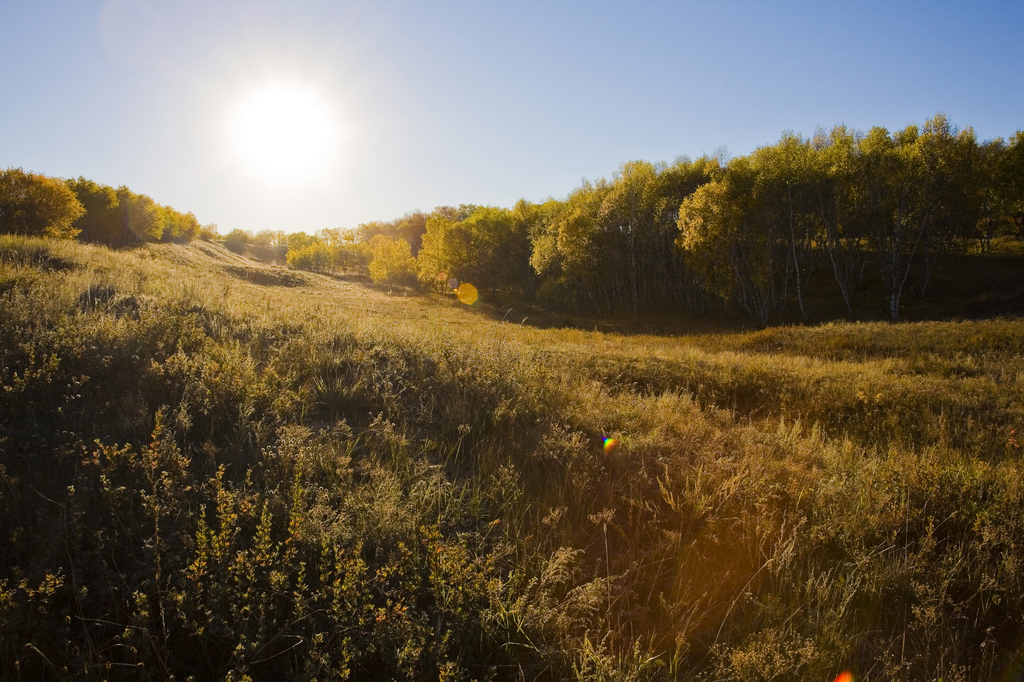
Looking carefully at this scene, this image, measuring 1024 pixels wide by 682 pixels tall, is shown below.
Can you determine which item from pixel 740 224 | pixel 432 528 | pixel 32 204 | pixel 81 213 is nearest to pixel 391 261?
pixel 81 213

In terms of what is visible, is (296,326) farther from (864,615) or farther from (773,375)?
(773,375)

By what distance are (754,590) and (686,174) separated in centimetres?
4014

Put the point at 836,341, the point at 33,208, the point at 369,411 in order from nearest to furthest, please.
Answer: the point at 369,411, the point at 836,341, the point at 33,208

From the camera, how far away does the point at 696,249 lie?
1395 inches

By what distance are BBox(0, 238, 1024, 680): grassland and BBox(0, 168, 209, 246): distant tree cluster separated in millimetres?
27223

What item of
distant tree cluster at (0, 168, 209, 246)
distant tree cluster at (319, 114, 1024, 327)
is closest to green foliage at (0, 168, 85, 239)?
distant tree cluster at (0, 168, 209, 246)

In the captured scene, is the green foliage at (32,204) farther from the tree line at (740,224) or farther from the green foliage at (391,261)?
the green foliage at (391,261)

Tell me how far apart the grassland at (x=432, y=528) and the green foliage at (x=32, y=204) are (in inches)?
1509

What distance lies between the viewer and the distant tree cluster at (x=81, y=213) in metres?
32.1

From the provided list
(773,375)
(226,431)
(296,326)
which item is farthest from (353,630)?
(773,375)

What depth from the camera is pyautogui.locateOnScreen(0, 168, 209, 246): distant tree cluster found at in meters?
32.1

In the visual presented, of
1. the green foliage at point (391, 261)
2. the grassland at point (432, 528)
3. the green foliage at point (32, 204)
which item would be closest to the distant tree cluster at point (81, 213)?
the green foliage at point (32, 204)

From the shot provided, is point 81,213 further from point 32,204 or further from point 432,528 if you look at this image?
point 432,528

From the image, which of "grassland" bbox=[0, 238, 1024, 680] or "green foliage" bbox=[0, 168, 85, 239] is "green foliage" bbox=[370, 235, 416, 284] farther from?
"grassland" bbox=[0, 238, 1024, 680]
